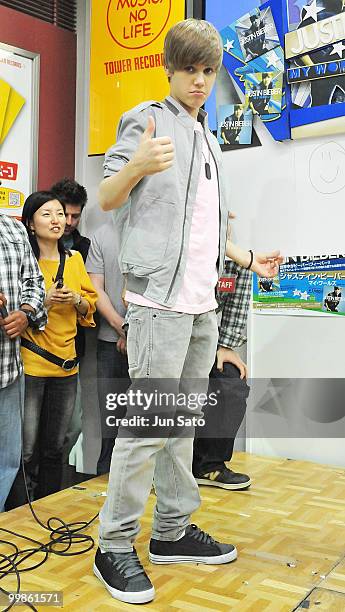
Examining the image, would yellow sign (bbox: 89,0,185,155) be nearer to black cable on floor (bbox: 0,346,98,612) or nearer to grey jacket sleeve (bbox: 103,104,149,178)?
grey jacket sleeve (bbox: 103,104,149,178)

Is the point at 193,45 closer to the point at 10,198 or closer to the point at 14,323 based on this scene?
the point at 14,323

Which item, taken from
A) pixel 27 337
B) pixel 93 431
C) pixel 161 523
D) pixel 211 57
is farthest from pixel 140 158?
pixel 93 431

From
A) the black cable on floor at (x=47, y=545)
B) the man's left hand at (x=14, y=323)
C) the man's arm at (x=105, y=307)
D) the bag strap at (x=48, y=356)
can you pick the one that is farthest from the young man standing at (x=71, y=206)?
the black cable on floor at (x=47, y=545)

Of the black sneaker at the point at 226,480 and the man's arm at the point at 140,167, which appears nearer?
the man's arm at the point at 140,167

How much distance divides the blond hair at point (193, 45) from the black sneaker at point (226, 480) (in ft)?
5.61

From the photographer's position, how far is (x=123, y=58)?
3.48 m

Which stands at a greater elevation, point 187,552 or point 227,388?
point 227,388

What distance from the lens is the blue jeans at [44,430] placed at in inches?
110

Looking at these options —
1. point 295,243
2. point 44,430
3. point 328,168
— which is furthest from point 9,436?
point 328,168

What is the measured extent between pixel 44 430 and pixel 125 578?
3.89 ft

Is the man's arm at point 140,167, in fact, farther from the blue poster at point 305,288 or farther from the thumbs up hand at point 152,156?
the blue poster at point 305,288

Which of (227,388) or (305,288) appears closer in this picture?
(227,388)

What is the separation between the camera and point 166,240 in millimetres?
1787

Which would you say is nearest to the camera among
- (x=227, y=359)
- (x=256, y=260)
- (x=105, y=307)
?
(x=256, y=260)
